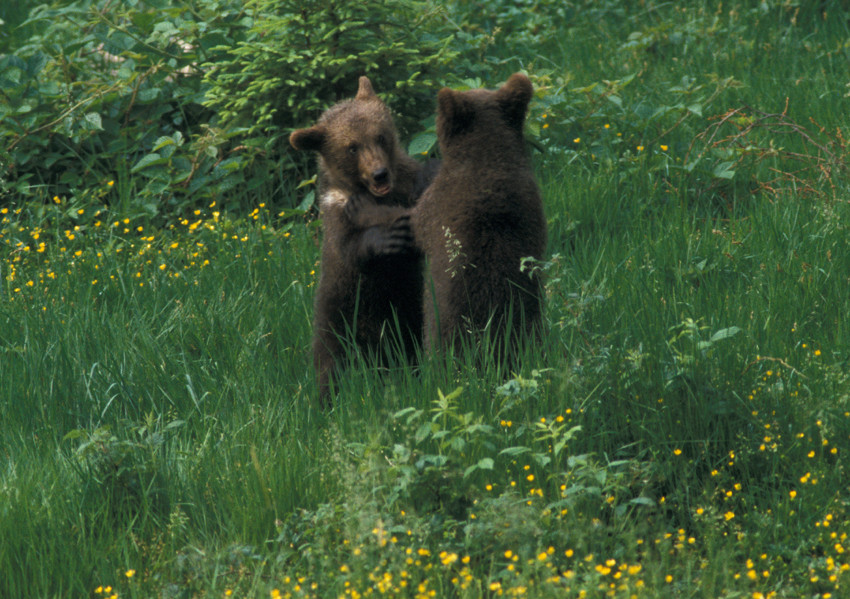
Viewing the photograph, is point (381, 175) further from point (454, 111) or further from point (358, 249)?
point (454, 111)

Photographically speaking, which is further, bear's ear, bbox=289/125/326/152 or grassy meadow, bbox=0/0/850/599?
bear's ear, bbox=289/125/326/152

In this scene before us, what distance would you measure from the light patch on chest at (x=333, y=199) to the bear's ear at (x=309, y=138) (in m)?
0.24

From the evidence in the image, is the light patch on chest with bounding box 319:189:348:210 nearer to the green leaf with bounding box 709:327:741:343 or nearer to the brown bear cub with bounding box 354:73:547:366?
the brown bear cub with bounding box 354:73:547:366

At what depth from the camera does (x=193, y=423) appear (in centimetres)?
431

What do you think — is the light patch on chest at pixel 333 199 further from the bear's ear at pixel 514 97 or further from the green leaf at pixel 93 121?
the green leaf at pixel 93 121

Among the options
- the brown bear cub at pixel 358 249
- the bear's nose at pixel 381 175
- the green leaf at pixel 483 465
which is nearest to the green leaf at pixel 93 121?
the brown bear cub at pixel 358 249

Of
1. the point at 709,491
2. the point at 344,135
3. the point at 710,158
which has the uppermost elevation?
the point at 344,135

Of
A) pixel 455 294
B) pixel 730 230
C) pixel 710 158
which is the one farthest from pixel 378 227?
pixel 710 158

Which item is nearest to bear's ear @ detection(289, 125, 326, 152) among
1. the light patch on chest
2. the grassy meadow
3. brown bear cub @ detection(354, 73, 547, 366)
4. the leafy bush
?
the light patch on chest

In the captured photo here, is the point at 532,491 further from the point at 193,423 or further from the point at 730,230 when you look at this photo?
the point at 730,230

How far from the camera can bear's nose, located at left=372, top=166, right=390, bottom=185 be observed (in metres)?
4.46

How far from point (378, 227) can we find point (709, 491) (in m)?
1.72

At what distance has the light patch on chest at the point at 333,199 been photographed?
4.55 metres

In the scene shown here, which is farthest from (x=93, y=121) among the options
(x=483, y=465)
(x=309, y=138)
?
(x=483, y=465)
